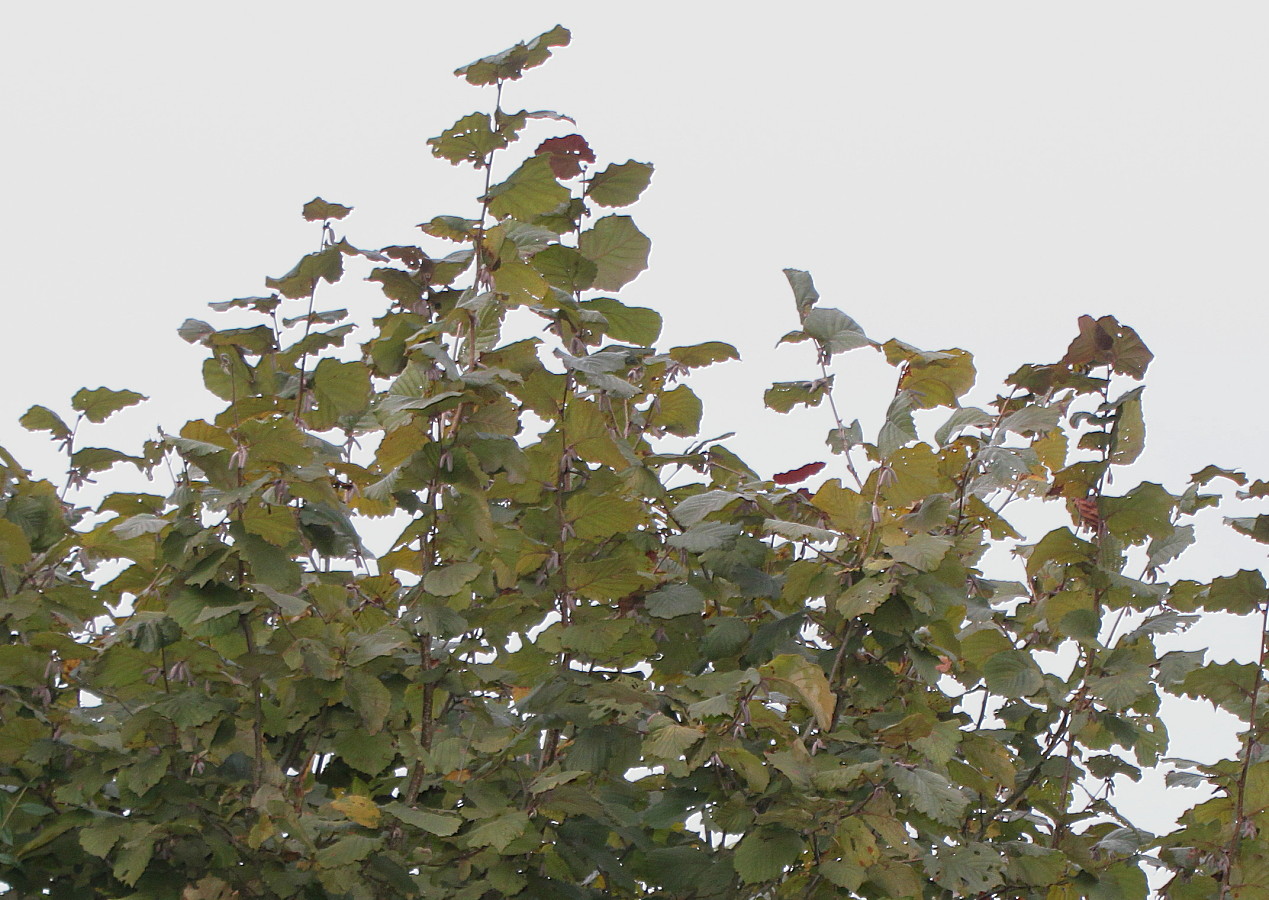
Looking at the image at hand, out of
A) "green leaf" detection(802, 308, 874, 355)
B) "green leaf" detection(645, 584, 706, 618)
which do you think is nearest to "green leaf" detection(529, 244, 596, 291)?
"green leaf" detection(802, 308, 874, 355)

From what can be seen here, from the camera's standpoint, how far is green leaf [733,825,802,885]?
1885 millimetres

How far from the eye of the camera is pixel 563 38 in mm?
2156

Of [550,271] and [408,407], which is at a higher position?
[550,271]

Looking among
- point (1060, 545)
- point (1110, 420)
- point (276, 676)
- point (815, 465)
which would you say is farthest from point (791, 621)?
point (276, 676)

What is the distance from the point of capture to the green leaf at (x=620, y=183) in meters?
2.28

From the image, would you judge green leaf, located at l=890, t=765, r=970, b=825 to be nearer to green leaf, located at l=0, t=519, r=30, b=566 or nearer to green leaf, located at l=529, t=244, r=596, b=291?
green leaf, located at l=529, t=244, r=596, b=291

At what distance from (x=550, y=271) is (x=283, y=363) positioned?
0.51 meters

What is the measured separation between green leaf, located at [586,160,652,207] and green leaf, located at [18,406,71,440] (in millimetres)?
1135

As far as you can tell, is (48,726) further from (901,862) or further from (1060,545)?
(1060,545)

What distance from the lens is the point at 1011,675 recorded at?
216 centimetres

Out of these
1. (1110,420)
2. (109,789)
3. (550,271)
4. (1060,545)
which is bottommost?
(109,789)

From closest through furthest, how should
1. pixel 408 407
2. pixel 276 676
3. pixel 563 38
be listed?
pixel 408 407
pixel 276 676
pixel 563 38

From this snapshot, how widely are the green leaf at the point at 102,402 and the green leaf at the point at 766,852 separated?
1463mm

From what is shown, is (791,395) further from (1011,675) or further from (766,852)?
(766,852)
